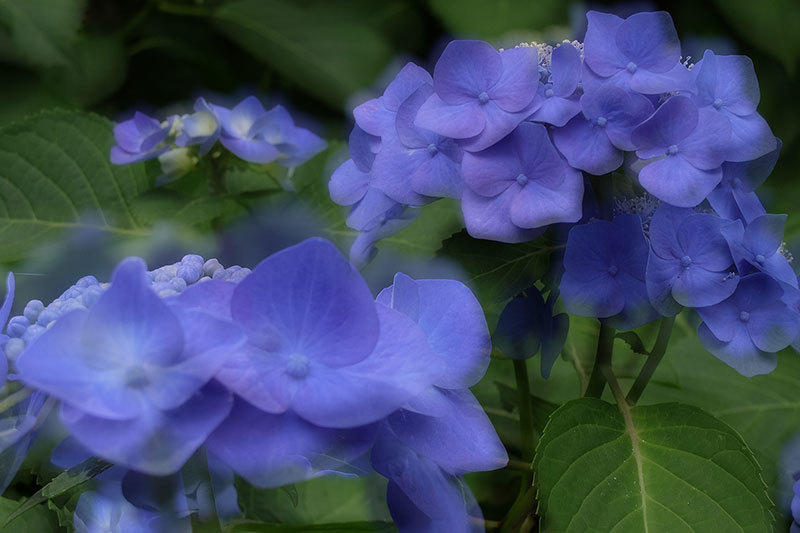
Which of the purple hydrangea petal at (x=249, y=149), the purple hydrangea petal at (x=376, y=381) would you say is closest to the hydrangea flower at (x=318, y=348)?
the purple hydrangea petal at (x=376, y=381)

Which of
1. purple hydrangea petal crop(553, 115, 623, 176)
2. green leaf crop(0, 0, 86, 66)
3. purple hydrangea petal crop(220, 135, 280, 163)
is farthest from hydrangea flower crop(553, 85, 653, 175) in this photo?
green leaf crop(0, 0, 86, 66)

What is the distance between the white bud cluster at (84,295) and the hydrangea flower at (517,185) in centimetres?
11

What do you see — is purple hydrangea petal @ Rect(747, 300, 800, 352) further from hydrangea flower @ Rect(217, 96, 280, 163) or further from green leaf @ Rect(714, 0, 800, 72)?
green leaf @ Rect(714, 0, 800, 72)

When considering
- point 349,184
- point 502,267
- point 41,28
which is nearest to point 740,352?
point 502,267

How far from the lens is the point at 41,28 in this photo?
98 cm

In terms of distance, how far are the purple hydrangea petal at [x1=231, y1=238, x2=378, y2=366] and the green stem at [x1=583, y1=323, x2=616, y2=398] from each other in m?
0.19

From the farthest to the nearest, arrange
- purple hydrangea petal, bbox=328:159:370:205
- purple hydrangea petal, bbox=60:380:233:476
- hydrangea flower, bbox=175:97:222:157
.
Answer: hydrangea flower, bbox=175:97:222:157 < purple hydrangea petal, bbox=328:159:370:205 < purple hydrangea petal, bbox=60:380:233:476

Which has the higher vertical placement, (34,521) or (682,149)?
(682,149)

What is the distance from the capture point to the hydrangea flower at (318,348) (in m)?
0.27

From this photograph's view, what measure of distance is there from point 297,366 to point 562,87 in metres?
0.19

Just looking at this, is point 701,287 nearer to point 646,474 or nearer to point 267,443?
point 646,474

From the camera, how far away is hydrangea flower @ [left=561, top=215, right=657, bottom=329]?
1.29 feet

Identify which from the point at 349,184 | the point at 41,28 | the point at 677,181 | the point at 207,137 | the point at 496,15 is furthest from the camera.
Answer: the point at 496,15

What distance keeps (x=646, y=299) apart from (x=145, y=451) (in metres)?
0.24
